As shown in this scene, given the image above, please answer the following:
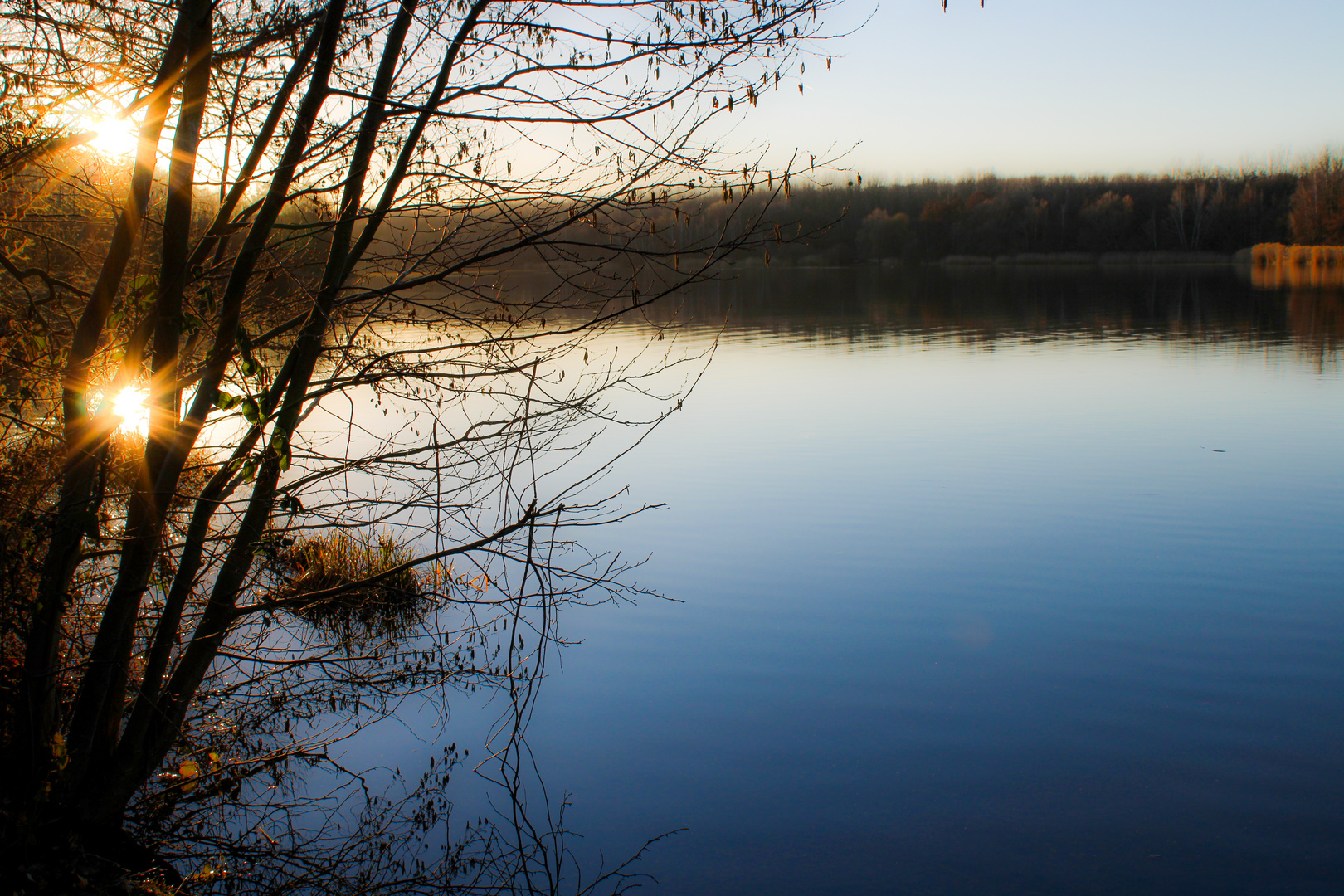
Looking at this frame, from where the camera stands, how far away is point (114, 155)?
4.50 metres

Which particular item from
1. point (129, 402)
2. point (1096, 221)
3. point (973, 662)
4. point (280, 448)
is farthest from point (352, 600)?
point (1096, 221)

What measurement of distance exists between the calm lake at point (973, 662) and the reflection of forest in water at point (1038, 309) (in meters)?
6.05

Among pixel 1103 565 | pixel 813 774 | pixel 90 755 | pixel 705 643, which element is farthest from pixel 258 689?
pixel 1103 565

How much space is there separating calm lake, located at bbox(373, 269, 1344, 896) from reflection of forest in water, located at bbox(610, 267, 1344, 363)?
605cm

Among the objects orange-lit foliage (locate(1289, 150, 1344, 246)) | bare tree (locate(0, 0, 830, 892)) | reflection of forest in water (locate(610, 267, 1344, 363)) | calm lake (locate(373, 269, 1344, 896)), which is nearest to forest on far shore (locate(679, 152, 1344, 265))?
orange-lit foliage (locate(1289, 150, 1344, 246))

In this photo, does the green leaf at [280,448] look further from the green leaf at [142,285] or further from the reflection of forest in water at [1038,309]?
the reflection of forest in water at [1038,309]

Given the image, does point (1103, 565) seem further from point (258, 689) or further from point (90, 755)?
point (90, 755)

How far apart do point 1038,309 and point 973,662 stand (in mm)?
32244

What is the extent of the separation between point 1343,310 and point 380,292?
104 feet

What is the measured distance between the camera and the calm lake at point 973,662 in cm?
468

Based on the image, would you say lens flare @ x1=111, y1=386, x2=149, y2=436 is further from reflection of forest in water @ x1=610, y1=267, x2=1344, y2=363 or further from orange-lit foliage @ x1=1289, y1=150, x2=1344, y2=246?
orange-lit foliage @ x1=1289, y1=150, x2=1344, y2=246

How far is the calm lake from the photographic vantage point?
468 centimetres

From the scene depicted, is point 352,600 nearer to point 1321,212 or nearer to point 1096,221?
point 1321,212

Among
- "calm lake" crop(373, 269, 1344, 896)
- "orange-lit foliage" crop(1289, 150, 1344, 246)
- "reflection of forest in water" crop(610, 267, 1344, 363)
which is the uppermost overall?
"orange-lit foliage" crop(1289, 150, 1344, 246)
